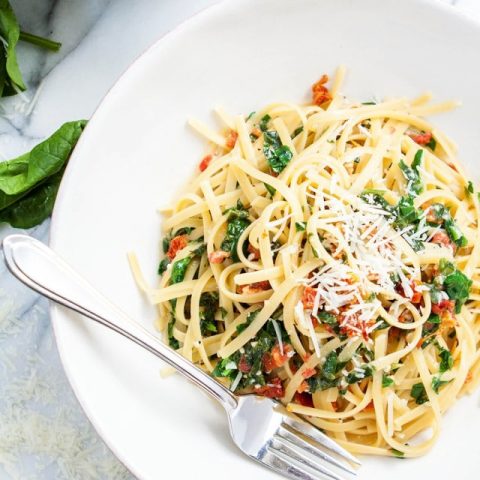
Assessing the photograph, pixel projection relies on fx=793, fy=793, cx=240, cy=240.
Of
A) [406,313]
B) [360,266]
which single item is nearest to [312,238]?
[360,266]

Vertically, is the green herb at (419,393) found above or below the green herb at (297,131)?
below

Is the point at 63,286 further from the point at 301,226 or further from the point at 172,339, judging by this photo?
the point at 301,226

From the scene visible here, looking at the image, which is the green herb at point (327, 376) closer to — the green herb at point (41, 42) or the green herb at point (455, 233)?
the green herb at point (455, 233)

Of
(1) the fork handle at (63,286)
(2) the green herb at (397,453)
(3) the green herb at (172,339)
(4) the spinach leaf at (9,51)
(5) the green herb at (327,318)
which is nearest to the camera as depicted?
(1) the fork handle at (63,286)

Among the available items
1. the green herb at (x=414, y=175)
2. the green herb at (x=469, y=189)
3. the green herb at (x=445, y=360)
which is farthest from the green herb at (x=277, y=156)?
the green herb at (x=445, y=360)

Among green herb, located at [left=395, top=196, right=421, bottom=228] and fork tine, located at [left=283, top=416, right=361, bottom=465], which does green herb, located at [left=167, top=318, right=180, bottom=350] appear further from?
green herb, located at [left=395, top=196, right=421, bottom=228]

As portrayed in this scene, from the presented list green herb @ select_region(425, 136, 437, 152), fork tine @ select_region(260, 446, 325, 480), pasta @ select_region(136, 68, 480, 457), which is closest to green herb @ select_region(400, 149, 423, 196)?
pasta @ select_region(136, 68, 480, 457)

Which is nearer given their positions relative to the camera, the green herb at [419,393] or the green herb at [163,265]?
the green herb at [419,393]
